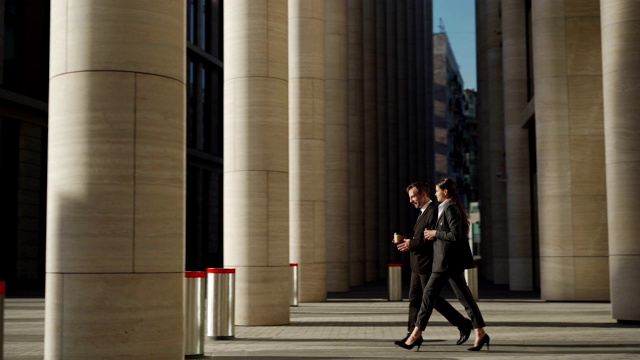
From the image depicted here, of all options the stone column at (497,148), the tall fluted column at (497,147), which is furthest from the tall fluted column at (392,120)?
the tall fluted column at (497,147)

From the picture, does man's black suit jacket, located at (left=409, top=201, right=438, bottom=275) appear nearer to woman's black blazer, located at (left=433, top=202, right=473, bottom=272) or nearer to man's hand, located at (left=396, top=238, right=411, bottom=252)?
man's hand, located at (left=396, top=238, right=411, bottom=252)

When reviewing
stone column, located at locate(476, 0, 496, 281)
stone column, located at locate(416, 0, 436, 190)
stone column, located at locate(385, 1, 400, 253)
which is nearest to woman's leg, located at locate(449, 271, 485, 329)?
stone column, located at locate(476, 0, 496, 281)

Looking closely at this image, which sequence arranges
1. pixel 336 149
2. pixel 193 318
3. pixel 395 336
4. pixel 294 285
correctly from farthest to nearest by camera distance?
1. pixel 336 149
2. pixel 294 285
3. pixel 395 336
4. pixel 193 318

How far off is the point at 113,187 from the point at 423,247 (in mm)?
4687

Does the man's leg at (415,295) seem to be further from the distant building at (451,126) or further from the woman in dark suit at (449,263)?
the distant building at (451,126)

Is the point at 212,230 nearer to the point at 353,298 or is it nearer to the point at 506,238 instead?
Answer: the point at 506,238

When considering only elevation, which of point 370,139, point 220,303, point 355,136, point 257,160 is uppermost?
point 370,139

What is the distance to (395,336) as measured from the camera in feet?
47.3

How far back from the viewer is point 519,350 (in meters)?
12.1

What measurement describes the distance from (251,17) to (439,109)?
86.4m

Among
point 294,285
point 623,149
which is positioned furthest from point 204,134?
point 623,149

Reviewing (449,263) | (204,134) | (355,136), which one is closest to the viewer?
(449,263)

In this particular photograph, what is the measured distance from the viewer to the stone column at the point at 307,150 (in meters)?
25.7

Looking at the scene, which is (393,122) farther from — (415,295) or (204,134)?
(415,295)
